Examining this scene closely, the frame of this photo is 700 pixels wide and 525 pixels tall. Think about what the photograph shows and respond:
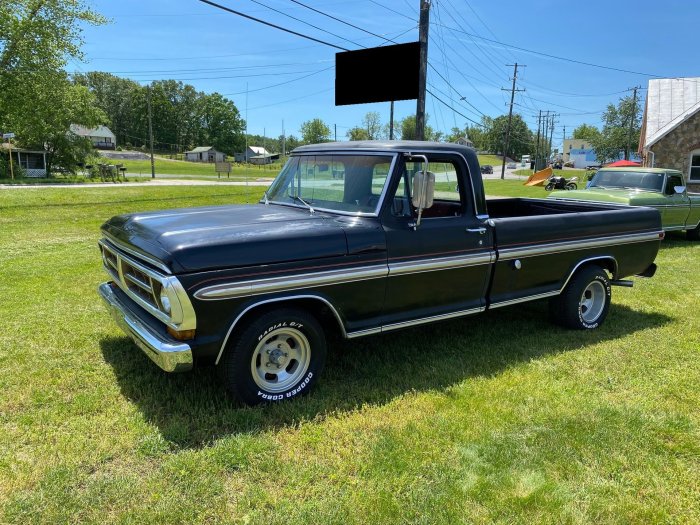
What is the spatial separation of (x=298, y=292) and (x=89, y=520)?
1.82 metres

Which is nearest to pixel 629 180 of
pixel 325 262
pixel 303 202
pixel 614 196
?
pixel 614 196

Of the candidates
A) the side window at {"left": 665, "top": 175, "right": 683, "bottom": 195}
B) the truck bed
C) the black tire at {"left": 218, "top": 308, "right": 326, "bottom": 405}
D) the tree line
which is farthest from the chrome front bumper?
the tree line

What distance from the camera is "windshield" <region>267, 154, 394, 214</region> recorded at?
432cm

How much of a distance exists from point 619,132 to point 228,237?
80.5 meters

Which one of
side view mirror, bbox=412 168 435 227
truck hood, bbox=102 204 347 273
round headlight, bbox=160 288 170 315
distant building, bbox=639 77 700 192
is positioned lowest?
round headlight, bbox=160 288 170 315

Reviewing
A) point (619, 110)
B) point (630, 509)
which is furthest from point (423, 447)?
point (619, 110)

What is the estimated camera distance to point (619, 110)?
7800 centimetres

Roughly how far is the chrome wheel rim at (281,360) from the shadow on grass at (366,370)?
0.18 meters

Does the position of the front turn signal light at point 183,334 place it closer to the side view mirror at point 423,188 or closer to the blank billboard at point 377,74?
the side view mirror at point 423,188

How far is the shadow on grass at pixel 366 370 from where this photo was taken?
12.0ft

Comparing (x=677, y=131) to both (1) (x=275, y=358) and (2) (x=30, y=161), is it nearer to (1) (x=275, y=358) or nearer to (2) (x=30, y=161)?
(1) (x=275, y=358)

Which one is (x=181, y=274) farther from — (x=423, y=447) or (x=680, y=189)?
(x=680, y=189)

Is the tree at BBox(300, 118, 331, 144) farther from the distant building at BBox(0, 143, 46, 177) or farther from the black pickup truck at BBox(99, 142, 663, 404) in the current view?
the black pickup truck at BBox(99, 142, 663, 404)

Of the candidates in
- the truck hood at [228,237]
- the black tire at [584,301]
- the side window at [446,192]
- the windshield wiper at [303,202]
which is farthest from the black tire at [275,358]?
the black tire at [584,301]
